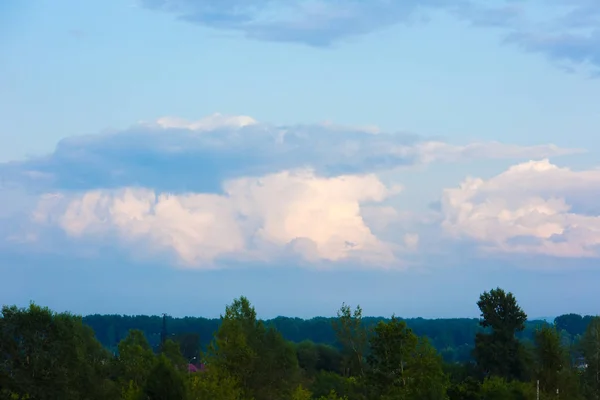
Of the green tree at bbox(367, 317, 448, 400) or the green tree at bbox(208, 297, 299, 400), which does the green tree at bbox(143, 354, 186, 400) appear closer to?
the green tree at bbox(367, 317, 448, 400)

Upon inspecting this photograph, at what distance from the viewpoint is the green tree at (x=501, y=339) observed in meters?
121

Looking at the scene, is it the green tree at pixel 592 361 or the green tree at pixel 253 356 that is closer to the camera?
the green tree at pixel 253 356

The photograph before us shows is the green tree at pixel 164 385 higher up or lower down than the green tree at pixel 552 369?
lower down

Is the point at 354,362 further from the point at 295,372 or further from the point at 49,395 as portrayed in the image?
the point at 49,395

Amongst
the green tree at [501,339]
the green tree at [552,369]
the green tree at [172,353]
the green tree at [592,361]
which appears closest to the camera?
the green tree at [552,369]

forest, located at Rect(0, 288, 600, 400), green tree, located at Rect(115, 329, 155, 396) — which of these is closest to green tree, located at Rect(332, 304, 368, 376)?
forest, located at Rect(0, 288, 600, 400)

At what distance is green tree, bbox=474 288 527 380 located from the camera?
396 feet

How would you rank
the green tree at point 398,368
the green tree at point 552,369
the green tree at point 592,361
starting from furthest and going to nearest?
the green tree at point 592,361, the green tree at point 552,369, the green tree at point 398,368

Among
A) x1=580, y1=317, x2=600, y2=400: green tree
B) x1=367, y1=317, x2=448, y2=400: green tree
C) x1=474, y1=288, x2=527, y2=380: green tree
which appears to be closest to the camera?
x1=367, y1=317, x2=448, y2=400: green tree

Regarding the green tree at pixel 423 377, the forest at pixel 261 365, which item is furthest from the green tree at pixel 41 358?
the green tree at pixel 423 377

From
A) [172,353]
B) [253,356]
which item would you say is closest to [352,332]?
[253,356]

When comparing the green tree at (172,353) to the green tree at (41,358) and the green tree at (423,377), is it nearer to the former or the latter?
the green tree at (41,358)

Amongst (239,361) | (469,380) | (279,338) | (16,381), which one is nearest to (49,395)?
(16,381)

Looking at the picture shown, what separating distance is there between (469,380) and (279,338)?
23.2m
